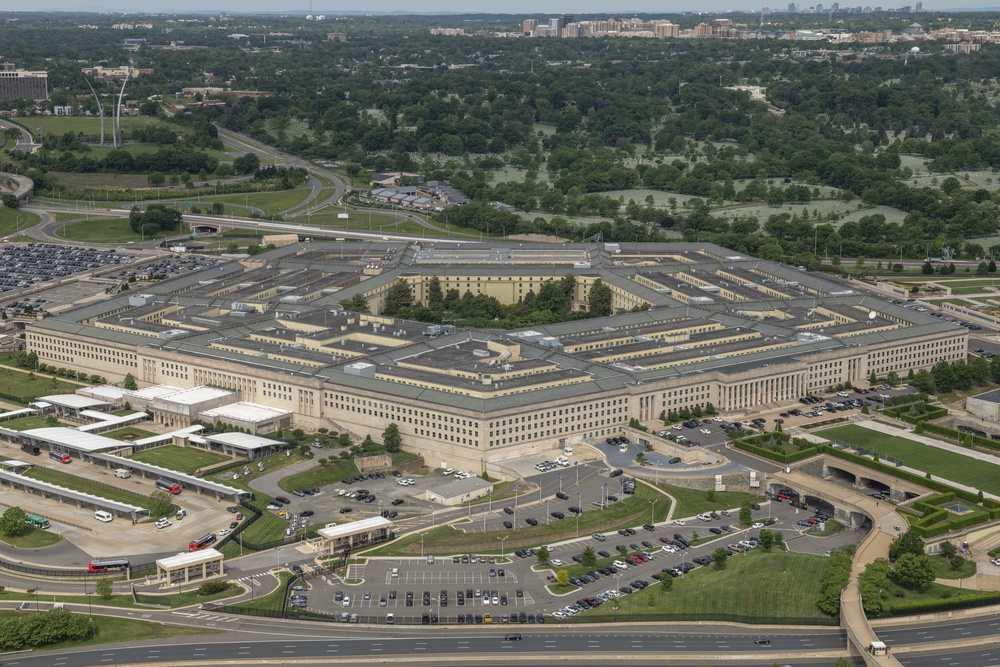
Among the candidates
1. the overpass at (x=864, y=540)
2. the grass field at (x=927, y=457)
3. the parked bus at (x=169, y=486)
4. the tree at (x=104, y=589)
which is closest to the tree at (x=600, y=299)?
the grass field at (x=927, y=457)

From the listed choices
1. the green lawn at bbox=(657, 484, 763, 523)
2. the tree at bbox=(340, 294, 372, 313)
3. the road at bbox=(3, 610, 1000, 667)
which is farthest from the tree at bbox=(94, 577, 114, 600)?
Result: the tree at bbox=(340, 294, 372, 313)

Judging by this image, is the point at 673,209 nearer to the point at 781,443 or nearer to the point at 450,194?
the point at 450,194

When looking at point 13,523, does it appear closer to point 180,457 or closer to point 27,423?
point 180,457

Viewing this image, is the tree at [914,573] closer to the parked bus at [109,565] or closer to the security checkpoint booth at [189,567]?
the security checkpoint booth at [189,567]

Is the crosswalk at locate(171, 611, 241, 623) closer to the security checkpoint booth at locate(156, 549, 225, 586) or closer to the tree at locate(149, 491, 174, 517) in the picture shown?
the security checkpoint booth at locate(156, 549, 225, 586)

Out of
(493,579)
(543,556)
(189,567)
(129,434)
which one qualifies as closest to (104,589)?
(189,567)
